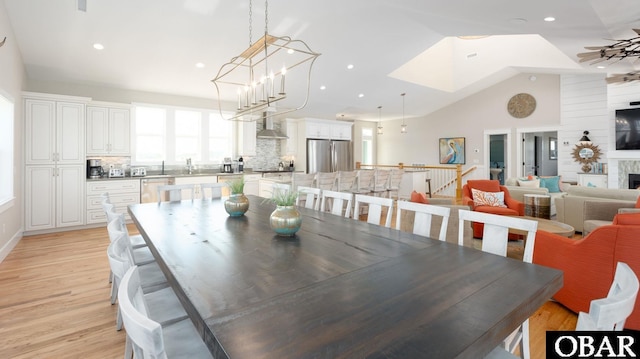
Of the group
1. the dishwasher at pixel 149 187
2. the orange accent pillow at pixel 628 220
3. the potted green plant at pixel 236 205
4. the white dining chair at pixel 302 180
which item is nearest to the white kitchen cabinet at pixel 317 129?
the white dining chair at pixel 302 180

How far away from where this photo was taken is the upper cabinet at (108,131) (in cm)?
562

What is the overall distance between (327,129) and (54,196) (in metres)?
6.42

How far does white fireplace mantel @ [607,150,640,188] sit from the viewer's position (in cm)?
660

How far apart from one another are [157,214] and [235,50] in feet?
11.2

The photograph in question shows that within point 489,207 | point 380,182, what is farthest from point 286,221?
point 380,182

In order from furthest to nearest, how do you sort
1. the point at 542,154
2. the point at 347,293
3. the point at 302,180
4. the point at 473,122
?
the point at 542,154 < the point at 473,122 < the point at 302,180 < the point at 347,293

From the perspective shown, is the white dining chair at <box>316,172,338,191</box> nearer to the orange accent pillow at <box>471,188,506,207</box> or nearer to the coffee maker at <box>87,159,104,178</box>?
the orange accent pillow at <box>471,188,506,207</box>

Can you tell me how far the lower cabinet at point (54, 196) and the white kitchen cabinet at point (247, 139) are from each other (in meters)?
3.13

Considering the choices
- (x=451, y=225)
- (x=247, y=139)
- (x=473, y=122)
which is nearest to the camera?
(x=451, y=225)

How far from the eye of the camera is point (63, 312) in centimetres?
258


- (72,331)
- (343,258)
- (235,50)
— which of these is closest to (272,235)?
(343,258)

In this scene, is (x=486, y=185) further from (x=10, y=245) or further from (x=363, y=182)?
(x=10, y=245)

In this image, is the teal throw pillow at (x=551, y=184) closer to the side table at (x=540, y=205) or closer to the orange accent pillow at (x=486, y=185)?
the side table at (x=540, y=205)

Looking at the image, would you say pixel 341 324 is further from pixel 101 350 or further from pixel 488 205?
pixel 488 205
